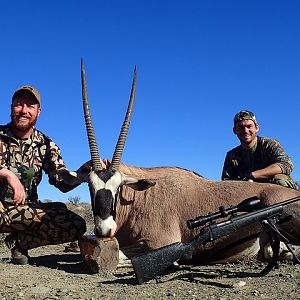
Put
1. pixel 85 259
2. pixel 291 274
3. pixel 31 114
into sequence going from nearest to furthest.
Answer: pixel 291 274
pixel 85 259
pixel 31 114

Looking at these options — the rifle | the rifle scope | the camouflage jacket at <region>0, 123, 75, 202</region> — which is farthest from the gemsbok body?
the rifle scope

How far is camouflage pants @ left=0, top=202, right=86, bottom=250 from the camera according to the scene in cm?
586

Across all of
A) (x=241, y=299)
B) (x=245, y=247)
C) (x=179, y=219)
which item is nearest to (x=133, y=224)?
(x=179, y=219)

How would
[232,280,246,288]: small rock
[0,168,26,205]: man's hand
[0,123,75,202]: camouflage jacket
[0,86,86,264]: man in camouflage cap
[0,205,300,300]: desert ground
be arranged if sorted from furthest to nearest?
[0,123,75,202]: camouflage jacket
[0,86,86,264]: man in camouflage cap
[0,168,26,205]: man's hand
[232,280,246,288]: small rock
[0,205,300,300]: desert ground

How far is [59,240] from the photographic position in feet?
19.8

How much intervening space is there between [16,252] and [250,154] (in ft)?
12.9

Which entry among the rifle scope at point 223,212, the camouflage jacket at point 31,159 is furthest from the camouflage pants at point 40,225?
the rifle scope at point 223,212

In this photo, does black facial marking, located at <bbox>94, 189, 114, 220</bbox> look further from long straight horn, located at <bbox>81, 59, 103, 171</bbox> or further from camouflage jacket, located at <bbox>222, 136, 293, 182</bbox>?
camouflage jacket, located at <bbox>222, 136, 293, 182</bbox>

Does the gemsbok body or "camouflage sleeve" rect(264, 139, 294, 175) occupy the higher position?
"camouflage sleeve" rect(264, 139, 294, 175)

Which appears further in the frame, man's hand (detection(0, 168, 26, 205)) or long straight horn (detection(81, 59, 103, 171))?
long straight horn (detection(81, 59, 103, 171))

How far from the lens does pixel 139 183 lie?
229 inches

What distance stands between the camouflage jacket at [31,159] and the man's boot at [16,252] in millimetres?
470

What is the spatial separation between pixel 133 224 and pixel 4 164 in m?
1.70

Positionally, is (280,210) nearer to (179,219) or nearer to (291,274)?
(291,274)
